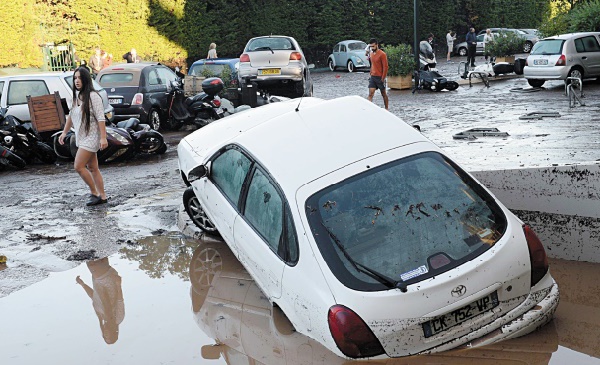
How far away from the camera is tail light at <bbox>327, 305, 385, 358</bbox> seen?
4.62 metres

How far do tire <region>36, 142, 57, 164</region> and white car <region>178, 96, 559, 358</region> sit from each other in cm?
916

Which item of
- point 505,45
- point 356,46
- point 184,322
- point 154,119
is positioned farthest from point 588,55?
point 184,322

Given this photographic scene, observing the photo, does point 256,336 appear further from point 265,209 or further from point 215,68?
point 215,68

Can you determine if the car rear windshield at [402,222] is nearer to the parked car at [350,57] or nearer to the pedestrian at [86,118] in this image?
the pedestrian at [86,118]

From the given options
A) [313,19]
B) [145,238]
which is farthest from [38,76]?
[313,19]

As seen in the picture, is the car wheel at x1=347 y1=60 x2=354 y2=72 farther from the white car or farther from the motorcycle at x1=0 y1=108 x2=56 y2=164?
the white car

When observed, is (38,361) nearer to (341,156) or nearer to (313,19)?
(341,156)

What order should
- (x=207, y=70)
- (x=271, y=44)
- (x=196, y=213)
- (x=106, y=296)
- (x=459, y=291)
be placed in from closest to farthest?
(x=459, y=291) → (x=106, y=296) → (x=196, y=213) → (x=207, y=70) → (x=271, y=44)

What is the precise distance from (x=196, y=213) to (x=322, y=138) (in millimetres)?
2991

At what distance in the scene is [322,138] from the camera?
229 inches

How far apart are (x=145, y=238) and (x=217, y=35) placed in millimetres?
28479

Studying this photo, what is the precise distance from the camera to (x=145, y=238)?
28.7 ft

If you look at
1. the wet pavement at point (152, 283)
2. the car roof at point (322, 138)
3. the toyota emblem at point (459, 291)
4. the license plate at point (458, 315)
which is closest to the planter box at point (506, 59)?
the wet pavement at point (152, 283)

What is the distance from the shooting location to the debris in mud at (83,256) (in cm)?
811
